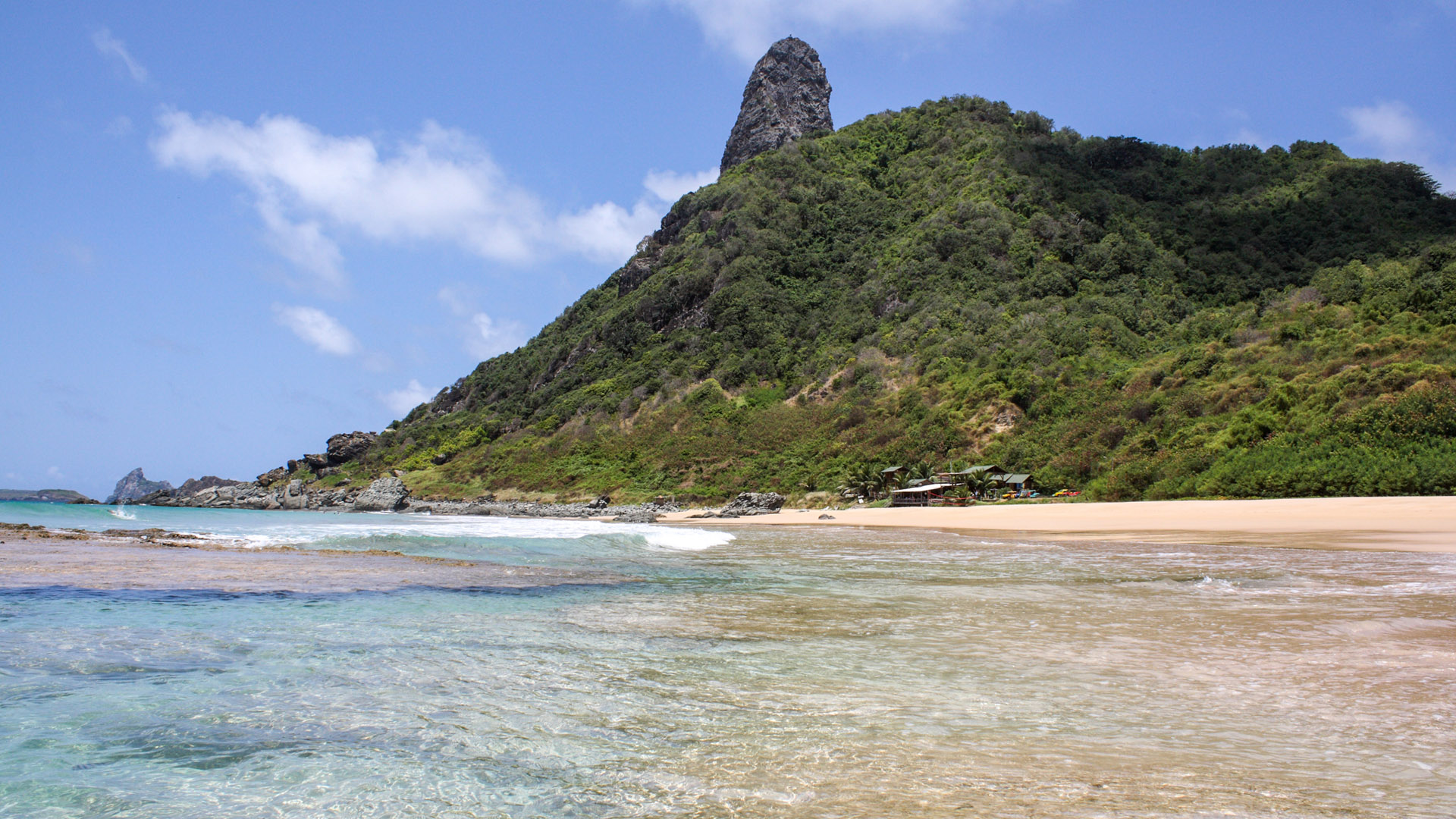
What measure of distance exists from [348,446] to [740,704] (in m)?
109

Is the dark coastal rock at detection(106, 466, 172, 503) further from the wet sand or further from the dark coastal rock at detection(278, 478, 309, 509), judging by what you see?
the wet sand

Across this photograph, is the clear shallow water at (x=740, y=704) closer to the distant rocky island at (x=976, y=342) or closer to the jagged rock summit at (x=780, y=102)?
the distant rocky island at (x=976, y=342)

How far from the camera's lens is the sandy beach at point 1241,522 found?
15.4 m

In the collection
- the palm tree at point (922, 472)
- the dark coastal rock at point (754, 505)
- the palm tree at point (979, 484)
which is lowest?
the dark coastal rock at point (754, 505)

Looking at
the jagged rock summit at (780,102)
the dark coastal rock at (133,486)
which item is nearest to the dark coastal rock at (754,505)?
the jagged rock summit at (780,102)

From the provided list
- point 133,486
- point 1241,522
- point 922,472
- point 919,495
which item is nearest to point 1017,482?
point 919,495

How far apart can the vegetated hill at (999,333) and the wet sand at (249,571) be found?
87.6 feet

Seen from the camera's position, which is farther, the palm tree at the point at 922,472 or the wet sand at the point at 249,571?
the palm tree at the point at 922,472

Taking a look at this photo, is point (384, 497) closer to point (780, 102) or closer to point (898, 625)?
point (898, 625)

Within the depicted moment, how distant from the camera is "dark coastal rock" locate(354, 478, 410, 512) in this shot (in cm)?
6088

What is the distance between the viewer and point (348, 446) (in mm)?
100312

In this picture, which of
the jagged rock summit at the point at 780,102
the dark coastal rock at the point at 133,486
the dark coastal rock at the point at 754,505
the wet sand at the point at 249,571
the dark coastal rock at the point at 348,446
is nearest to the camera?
the wet sand at the point at 249,571

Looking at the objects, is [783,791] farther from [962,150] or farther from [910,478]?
[962,150]

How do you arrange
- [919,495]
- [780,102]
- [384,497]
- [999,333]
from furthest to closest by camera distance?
1. [780,102]
2. [999,333]
3. [384,497]
4. [919,495]
